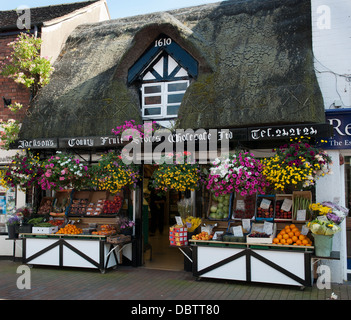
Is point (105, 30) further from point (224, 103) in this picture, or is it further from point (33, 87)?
point (224, 103)

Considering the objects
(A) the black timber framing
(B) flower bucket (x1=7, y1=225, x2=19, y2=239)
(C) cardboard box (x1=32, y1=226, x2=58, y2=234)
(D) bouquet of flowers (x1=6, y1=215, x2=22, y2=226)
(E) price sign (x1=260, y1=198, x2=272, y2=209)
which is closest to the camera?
(A) the black timber framing

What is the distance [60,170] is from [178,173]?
295cm

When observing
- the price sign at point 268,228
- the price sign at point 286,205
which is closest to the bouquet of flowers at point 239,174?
the price sign at point 268,228

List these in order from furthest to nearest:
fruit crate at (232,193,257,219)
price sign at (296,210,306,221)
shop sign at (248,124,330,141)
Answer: fruit crate at (232,193,257,219)
price sign at (296,210,306,221)
shop sign at (248,124,330,141)

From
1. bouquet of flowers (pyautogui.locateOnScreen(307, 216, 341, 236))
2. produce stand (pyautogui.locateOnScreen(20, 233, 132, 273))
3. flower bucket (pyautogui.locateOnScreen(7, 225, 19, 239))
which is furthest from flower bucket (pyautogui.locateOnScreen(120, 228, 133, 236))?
bouquet of flowers (pyautogui.locateOnScreen(307, 216, 341, 236))

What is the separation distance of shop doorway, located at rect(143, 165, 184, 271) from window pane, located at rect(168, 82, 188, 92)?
2437 millimetres

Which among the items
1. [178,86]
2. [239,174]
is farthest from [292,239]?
[178,86]

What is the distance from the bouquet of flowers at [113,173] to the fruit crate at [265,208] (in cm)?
293

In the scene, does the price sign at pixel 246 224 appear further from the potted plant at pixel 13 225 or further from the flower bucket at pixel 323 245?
the potted plant at pixel 13 225

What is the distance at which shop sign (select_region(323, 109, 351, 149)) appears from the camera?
739cm

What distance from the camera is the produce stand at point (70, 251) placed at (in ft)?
27.7

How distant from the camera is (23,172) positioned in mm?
8867

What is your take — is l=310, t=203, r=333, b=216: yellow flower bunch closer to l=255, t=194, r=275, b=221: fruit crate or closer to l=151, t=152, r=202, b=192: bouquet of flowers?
l=255, t=194, r=275, b=221: fruit crate

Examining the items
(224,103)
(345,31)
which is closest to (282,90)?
(224,103)
